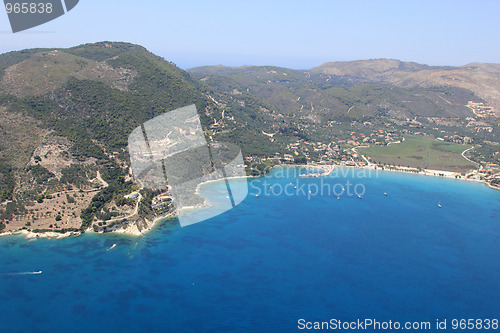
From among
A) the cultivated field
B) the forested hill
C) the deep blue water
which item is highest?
the forested hill

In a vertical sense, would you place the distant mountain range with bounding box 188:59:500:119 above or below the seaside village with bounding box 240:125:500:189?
above

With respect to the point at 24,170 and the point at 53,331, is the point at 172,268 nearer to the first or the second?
the point at 53,331

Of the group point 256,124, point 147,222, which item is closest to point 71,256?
point 147,222

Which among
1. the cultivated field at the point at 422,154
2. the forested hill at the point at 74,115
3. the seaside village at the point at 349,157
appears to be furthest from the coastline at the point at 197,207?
the cultivated field at the point at 422,154

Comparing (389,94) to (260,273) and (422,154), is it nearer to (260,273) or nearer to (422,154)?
(422,154)

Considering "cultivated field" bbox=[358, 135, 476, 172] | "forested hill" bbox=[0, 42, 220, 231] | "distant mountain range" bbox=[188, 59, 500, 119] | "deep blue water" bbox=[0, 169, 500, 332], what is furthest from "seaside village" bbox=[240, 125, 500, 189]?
"distant mountain range" bbox=[188, 59, 500, 119]

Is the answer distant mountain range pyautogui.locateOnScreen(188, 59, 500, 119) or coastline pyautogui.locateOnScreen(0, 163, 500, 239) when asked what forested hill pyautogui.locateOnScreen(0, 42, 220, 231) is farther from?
distant mountain range pyautogui.locateOnScreen(188, 59, 500, 119)

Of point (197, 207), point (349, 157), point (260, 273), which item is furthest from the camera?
point (349, 157)

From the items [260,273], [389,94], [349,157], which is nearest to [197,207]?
[260,273]

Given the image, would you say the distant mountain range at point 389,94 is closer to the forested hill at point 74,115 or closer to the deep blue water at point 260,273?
the forested hill at point 74,115
